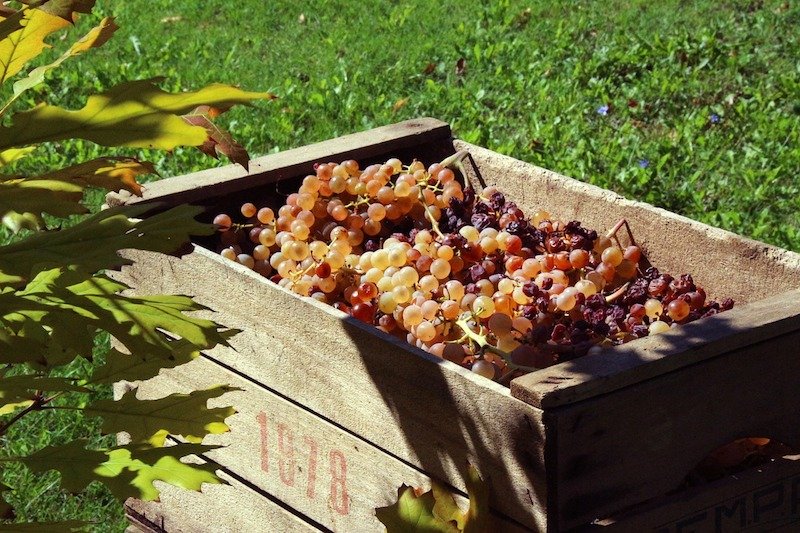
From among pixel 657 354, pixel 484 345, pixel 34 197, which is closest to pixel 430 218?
pixel 484 345

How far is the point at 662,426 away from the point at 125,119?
3.18 feet

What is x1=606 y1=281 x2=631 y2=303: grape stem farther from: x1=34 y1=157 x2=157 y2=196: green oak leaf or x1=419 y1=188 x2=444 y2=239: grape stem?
x1=34 y1=157 x2=157 y2=196: green oak leaf

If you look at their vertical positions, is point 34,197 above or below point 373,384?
above

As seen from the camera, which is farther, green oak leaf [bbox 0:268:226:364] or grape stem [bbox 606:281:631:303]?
grape stem [bbox 606:281:631:303]

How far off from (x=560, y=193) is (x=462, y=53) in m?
2.83

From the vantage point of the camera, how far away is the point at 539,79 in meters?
4.77

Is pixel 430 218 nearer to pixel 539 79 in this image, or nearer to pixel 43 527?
pixel 43 527

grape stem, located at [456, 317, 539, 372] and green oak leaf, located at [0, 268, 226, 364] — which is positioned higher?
green oak leaf, located at [0, 268, 226, 364]

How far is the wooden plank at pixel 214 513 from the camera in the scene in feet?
6.66

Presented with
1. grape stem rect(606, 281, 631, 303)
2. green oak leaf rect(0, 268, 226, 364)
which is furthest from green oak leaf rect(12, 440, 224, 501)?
grape stem rect(606, 281, 631, 303)

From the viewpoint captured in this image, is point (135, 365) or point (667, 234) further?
point (667, 234)

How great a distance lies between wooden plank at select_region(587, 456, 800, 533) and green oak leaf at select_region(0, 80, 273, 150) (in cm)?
91

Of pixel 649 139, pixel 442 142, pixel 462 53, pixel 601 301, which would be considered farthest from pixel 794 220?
pixel 462 53

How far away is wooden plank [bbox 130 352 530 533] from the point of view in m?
1.79
